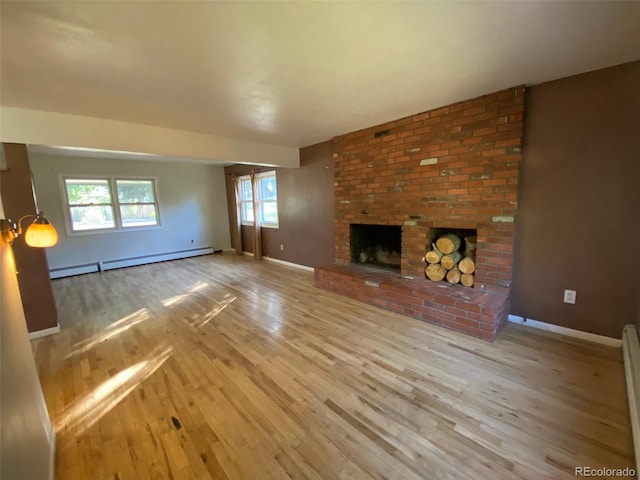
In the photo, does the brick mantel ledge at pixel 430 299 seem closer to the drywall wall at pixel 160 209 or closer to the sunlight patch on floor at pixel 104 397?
the sunlight patch on floor at pixel 104 397

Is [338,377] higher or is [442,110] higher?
[442,110]

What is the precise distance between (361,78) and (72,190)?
232 inches

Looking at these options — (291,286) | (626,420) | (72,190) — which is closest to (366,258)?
(291,286)

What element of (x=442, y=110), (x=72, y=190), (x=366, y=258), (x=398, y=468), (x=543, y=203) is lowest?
(x=398, y=468)

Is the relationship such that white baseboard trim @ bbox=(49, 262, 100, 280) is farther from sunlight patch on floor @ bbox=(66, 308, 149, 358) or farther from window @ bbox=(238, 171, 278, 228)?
window @ bbox=(238, 171, 278, 228)

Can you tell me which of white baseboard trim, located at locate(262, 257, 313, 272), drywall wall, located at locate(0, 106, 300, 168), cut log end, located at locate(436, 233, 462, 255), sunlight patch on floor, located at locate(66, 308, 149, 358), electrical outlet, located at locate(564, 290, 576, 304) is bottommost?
sunlight patch on floor, located at locate(66, 308, 149, 358)

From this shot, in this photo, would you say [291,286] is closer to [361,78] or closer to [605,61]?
[361,78]

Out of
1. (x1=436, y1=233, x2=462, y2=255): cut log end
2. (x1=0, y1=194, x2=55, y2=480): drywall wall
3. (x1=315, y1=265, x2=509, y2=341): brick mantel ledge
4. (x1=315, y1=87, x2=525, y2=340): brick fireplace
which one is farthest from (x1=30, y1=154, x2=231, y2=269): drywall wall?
(x1=436, y1=233, x2=462, y2=255): cut log end

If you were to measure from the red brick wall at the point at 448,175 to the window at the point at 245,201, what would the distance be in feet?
10.6

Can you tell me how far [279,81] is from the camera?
2074 mm

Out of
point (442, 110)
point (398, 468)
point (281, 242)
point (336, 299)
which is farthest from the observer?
point (281, 242)

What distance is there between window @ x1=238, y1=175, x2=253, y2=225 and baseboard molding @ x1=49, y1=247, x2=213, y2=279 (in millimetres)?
1323

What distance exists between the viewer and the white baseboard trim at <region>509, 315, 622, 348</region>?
225 centimetres

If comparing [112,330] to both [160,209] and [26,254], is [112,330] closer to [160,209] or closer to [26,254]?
[26,254]
